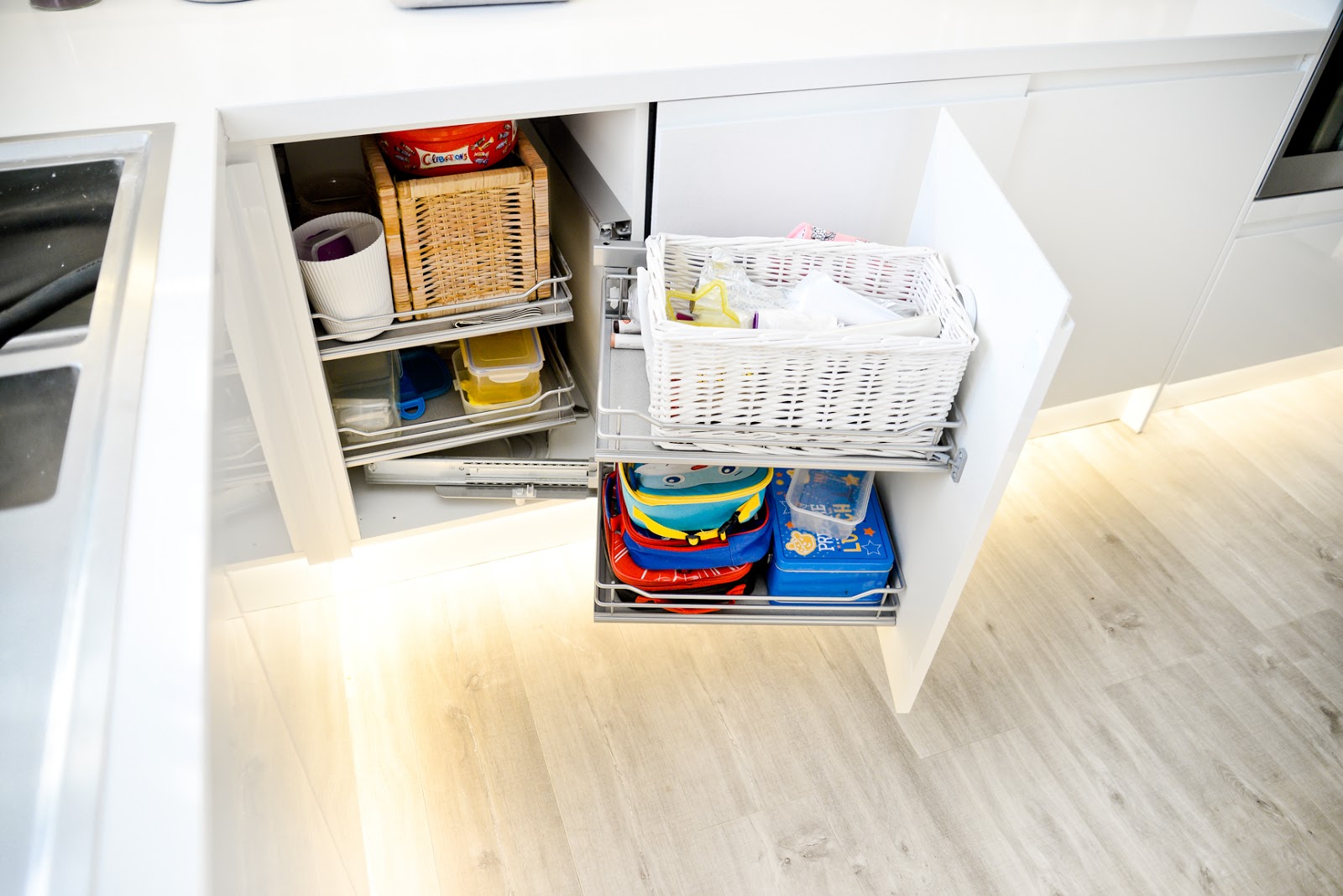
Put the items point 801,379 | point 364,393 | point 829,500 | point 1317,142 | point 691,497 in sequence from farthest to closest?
point 1317,142, point 364,393, point 829,500, point 691,497, point 801,379

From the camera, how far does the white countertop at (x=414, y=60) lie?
2.21 feet

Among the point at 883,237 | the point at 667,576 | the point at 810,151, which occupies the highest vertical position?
the point at 810,151

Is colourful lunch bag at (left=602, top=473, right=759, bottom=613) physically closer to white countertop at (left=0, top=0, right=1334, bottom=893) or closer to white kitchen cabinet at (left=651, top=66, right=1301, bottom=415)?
white kitchen cabinet at (left=651, top=66, right=1301, bottom=415)

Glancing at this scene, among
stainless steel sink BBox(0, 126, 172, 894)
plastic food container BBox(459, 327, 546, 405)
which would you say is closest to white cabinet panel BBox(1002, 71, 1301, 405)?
plastic food container BBox(459, 327, 546, 405)

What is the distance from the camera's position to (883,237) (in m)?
1.35

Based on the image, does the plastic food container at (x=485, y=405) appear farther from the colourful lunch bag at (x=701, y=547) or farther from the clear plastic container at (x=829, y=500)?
the clear plastic container at (x=829, y=500)

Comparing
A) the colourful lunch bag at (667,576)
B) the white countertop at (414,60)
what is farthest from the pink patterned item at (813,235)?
the colourful lunch bag at (667,576)

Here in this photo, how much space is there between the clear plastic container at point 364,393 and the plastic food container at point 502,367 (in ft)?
0.37

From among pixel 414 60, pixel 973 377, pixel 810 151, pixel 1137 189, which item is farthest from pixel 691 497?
pixel 1137 189

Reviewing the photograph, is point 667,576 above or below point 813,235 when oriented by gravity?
below

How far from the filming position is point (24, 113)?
936 mm

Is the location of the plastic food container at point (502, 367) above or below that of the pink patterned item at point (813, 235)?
below

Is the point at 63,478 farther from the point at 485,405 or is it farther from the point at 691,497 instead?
the point at 485,405

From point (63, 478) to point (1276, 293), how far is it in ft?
6.48
